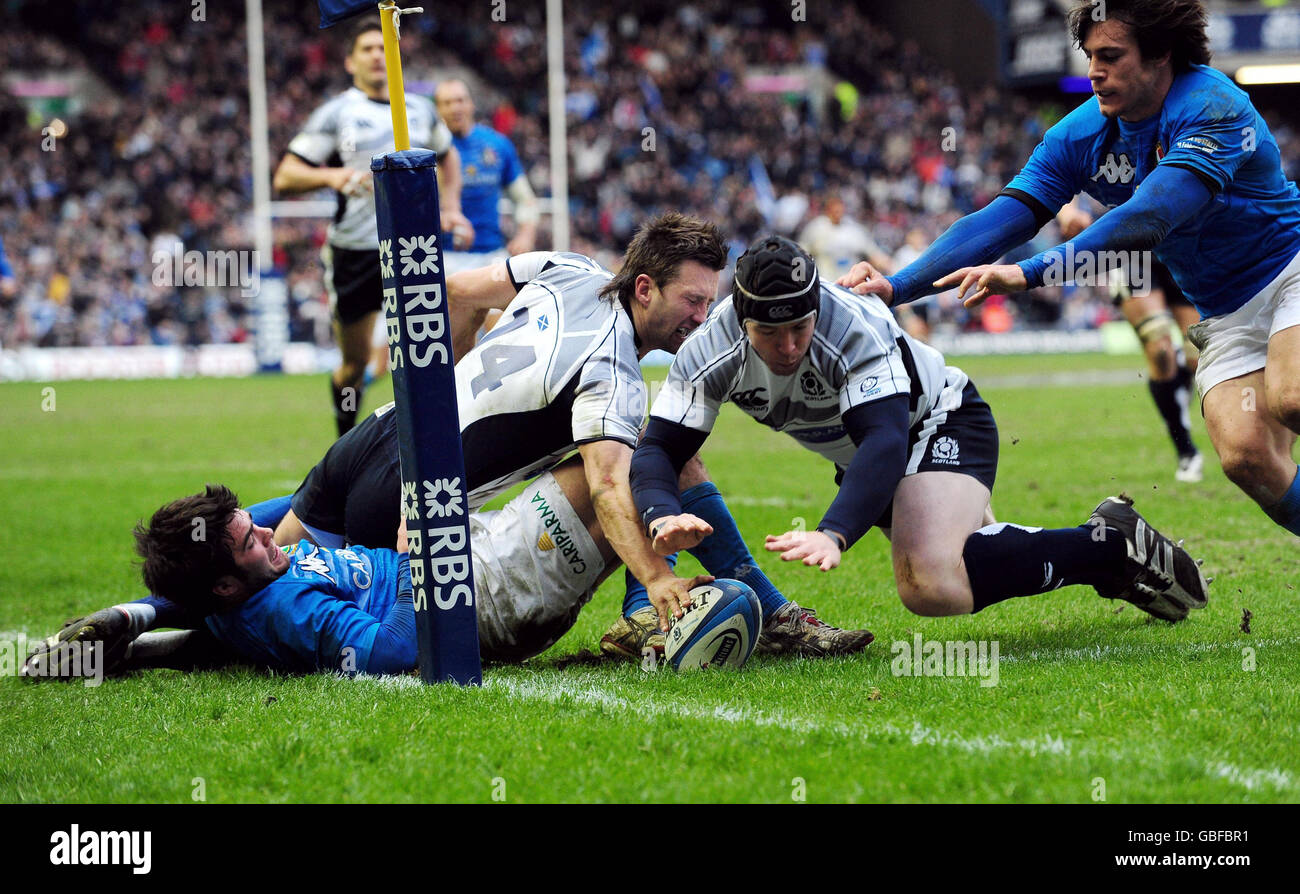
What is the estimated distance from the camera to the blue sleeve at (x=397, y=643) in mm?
4289

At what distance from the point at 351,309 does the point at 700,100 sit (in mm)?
26271

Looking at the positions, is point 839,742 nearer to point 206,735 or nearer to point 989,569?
point 989,569

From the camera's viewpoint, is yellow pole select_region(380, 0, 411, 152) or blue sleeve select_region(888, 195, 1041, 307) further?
blue sleeve select_region(888, 195, 1041, 307)

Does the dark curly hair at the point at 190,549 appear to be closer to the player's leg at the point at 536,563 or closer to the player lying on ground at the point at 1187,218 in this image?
the player's leg at the point at 536,563

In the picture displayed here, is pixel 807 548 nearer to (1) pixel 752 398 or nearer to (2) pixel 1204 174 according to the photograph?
(1) pixel 752 398

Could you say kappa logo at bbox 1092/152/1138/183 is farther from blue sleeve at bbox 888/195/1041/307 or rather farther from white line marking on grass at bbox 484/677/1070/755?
white line marking on grass at bbox 484/677/1070/755

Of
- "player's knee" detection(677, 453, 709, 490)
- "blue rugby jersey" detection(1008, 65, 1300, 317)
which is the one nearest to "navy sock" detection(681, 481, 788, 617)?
"player's knee" detection(677, 453, 709, 490)

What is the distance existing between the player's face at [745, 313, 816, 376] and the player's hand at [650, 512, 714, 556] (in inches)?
23.7

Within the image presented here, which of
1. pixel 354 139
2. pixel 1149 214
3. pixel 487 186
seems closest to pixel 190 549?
pixel 1149 214

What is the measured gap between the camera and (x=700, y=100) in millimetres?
34406

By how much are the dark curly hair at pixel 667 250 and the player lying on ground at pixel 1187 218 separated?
22.0 inches

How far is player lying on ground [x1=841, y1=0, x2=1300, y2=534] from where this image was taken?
4.30 meters

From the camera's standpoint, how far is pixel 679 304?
4.52 m

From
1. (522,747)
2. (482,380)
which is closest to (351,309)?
(482,380)
